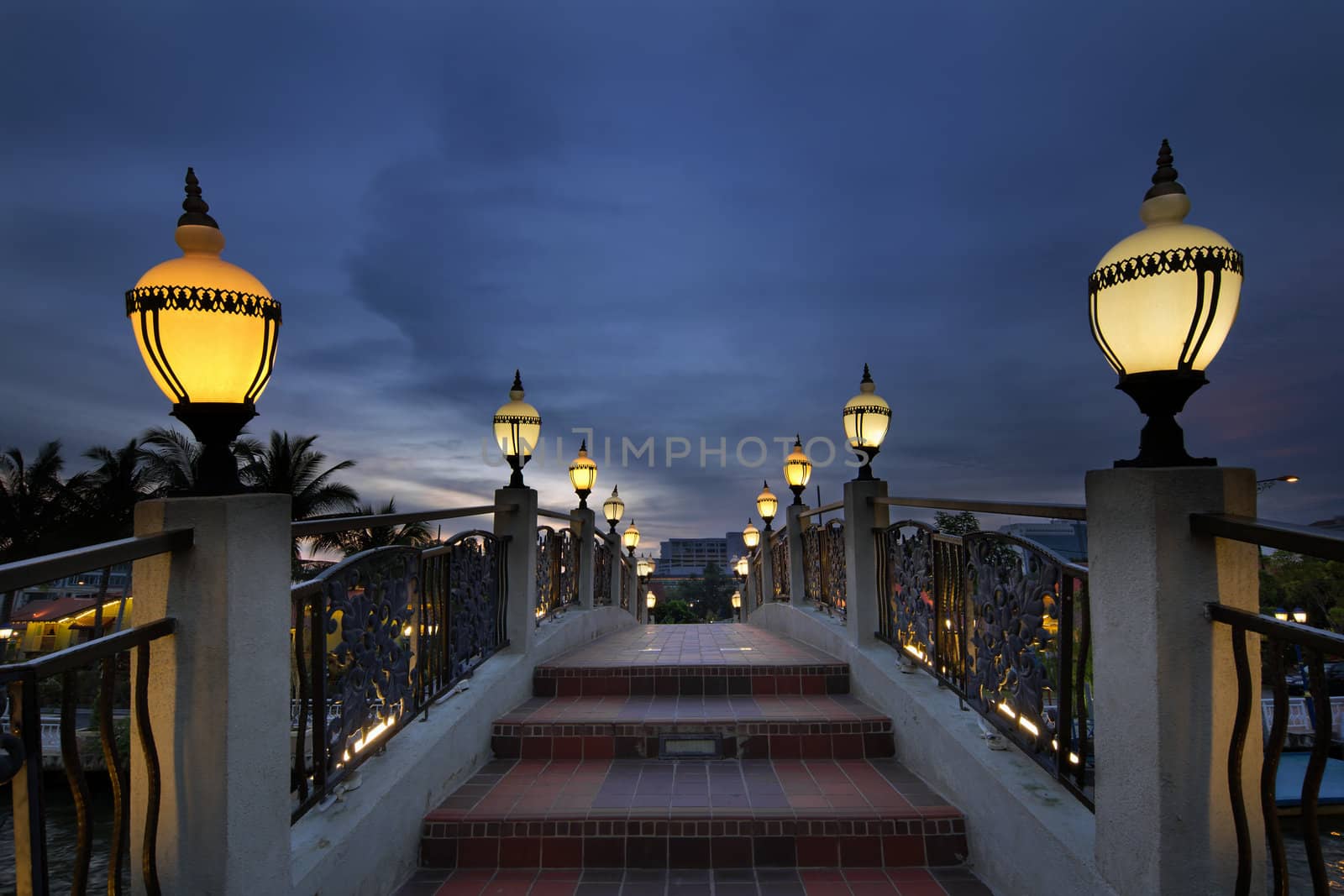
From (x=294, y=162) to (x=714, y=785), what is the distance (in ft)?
51.5

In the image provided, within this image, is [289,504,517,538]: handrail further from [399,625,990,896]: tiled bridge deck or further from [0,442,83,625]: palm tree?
[0,442,83,625]: palm tree

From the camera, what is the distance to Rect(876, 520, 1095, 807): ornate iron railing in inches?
105

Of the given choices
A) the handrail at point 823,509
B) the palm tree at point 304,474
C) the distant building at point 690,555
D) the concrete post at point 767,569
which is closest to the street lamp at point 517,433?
the handrail at point 823,509

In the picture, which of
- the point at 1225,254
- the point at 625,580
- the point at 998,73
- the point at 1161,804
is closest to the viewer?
the point at 1161,804

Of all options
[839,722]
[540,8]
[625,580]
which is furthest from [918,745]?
[540,8]

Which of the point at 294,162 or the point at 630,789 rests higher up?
the point at 294,162

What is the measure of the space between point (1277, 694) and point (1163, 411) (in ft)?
3.02

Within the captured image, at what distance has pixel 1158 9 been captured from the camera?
8.22 meters

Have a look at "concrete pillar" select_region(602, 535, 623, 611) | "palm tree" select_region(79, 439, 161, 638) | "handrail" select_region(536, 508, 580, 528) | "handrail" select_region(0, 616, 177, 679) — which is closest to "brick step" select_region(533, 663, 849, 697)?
"handrail" select_region(536, 508, 580, 528)

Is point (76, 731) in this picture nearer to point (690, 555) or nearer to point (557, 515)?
point (557, 515)

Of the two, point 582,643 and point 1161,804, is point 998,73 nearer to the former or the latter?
point 582,643

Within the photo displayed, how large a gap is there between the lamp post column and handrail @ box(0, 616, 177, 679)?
22.6ft

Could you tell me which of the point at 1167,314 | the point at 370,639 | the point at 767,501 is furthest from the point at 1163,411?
the point at 767,501

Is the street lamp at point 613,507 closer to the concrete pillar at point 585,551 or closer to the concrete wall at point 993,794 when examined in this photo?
the concrete pillar at point 585,551
